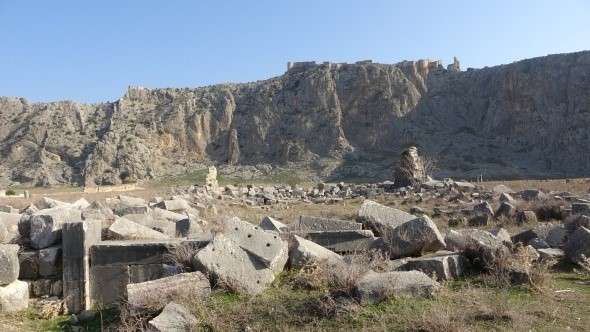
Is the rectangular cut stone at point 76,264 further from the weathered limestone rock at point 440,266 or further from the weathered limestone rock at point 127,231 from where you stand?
the weathered limestone rock at point 440,266

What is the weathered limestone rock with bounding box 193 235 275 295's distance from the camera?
6457mm

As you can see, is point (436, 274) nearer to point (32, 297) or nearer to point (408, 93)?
point (32, 297)

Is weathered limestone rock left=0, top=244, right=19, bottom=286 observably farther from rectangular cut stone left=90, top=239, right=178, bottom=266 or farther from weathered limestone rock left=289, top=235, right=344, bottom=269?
weathered limestone rock left=289, top=235, right=344, bottom=269

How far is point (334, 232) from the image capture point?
27.7 feet

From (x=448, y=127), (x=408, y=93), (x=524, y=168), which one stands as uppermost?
(x=408, y=93)

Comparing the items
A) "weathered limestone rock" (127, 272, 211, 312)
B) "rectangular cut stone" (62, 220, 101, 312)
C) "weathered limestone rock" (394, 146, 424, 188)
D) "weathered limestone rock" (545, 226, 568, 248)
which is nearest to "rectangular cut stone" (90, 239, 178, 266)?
"rectangular cut stone" (62, 220, 101, 312)

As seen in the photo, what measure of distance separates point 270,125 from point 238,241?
59538mm

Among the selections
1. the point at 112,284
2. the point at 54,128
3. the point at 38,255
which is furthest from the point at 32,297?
the point at 54,128

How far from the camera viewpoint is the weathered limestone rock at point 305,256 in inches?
279

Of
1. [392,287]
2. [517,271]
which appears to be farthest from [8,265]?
[517,271]

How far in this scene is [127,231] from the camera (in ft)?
27.0

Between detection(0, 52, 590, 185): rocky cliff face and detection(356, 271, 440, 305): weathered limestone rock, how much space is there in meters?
48.3

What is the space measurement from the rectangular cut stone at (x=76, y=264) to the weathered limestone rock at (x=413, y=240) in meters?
4.31

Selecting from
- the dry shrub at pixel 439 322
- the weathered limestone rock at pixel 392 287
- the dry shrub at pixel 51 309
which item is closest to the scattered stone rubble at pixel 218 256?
the weathered limestone rock at pixel 392 287
